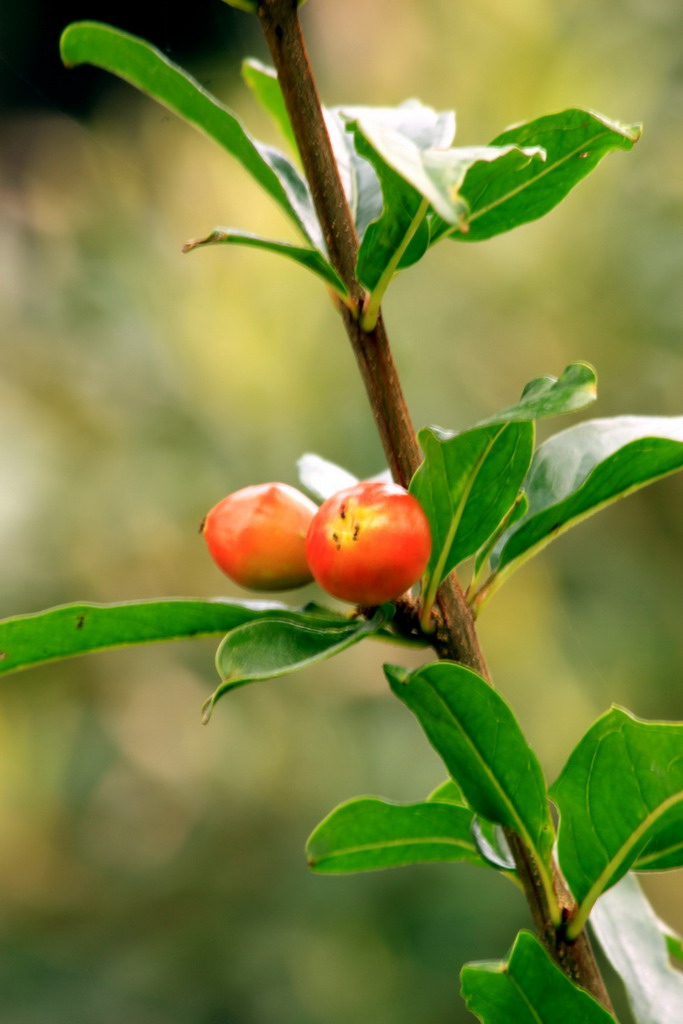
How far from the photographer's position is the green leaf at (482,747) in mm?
462

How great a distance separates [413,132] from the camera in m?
0.57

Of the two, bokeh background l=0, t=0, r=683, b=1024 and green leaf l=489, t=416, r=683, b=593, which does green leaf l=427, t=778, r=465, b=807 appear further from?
bokeh background l=0, t=0, r=683, b=1024

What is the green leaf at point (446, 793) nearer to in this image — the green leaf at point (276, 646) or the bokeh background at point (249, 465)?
the green leaf at point (276, 646)

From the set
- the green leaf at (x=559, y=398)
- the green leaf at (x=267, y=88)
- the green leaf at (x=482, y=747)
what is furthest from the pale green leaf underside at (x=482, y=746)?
the green leaf at (x=267, y=88)

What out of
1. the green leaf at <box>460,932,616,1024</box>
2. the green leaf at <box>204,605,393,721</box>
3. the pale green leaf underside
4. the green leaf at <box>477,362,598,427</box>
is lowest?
the green leaf at <box>460,932,616,1024</box>

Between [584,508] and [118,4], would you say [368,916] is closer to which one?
[584,508]

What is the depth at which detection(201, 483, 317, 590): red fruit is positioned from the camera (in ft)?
1.74

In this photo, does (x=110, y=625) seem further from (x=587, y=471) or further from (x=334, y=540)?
(x=587, y=471)

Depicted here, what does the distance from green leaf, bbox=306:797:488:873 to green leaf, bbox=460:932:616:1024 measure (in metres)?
0.08

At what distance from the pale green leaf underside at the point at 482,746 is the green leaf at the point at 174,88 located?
22cm

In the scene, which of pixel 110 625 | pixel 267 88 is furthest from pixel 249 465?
pixel 110 625

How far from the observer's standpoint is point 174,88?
1.62ft

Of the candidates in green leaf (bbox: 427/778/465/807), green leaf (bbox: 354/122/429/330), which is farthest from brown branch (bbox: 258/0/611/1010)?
green leaf (bbox: 427/778/465/807)

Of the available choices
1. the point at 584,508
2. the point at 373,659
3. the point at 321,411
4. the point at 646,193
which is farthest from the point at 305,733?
the point at 584,508
